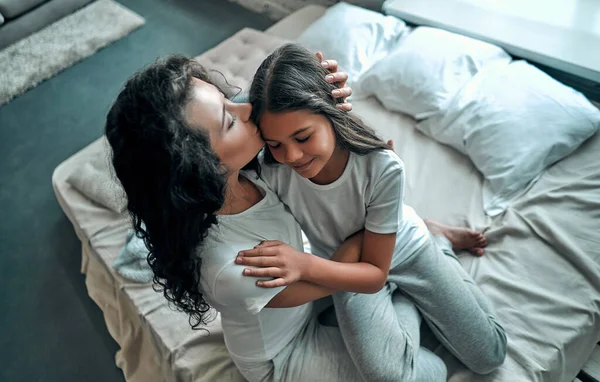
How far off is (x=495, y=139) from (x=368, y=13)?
0.86 meters

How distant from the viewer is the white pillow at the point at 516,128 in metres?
1.43

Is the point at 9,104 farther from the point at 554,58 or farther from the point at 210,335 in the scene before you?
the point at 554,58

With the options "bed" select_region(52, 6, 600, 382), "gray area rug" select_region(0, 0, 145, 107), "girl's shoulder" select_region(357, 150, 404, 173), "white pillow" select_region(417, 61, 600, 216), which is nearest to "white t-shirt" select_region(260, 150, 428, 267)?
"girl's shoulder" select_region(357, 150, 404, 173)

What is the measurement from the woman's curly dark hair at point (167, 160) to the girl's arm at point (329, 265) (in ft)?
0.41

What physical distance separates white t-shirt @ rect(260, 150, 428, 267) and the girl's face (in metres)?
0.11

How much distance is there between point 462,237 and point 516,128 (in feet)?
1.37

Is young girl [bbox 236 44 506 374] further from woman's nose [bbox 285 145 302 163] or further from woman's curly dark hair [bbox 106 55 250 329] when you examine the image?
woman's curly dark hair [bbox 106 55 250 329]

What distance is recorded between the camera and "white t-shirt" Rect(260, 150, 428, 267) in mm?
965

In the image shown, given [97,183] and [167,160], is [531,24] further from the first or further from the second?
[97,183]

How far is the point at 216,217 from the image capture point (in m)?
0.90

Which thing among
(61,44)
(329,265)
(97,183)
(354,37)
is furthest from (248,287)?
(61,44)

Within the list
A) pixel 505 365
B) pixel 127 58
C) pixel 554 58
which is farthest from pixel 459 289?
pixel 127 58

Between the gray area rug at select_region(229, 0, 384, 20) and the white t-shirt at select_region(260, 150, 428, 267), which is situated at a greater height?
the white t-shirt at select_region(260, 150, 428, 267)

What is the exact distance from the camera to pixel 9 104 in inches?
106
